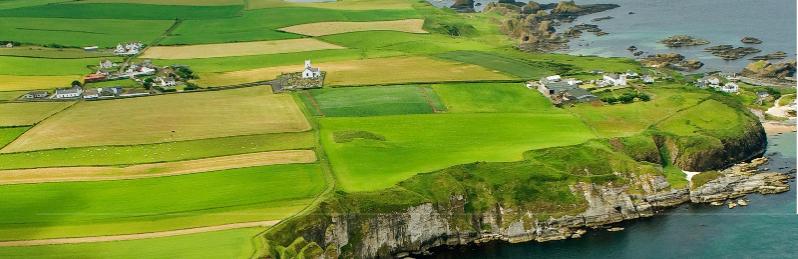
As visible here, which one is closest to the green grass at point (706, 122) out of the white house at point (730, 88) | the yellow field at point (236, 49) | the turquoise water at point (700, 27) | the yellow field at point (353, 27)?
the white house at point (730, 88)

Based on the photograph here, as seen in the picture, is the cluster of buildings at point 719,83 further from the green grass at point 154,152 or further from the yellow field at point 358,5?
the yellow field at point 358,5

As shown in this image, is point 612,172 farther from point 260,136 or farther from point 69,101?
point 69,101

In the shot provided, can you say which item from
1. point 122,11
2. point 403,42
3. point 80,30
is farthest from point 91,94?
point 122,11

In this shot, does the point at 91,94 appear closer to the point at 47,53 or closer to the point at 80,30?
the point at 47,53

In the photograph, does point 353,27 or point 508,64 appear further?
point 353,27

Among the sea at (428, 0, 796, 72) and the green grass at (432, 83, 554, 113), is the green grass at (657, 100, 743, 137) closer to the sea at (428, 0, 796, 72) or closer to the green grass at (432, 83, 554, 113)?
the green grass at (432, 83, 554, 113)

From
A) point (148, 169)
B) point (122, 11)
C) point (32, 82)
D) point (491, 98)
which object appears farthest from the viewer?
point (122, 11)

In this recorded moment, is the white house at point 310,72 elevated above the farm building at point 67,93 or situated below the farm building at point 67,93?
below
